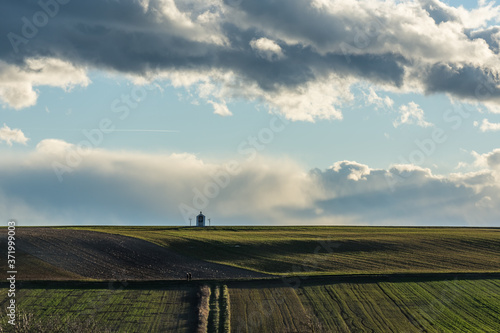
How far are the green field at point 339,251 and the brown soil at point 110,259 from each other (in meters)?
3.77

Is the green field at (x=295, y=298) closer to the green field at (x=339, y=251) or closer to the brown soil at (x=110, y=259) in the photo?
the green field at (x=339, y=251)

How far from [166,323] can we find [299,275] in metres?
22.5

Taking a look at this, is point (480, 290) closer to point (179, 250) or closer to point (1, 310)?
point (179, 250)

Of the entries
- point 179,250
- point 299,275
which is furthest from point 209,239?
point 299,275

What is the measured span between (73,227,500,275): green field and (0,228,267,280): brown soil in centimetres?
377

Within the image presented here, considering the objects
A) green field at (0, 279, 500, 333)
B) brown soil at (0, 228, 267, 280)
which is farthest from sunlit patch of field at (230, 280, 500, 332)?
brown soil at (0, 228, 267, 280)

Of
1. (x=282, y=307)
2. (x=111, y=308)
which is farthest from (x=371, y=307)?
(x=111, y=308)

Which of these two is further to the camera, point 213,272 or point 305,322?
point 213,272

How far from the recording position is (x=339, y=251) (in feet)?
298

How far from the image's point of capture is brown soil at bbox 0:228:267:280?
7212 cm

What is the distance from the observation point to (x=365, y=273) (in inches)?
2852

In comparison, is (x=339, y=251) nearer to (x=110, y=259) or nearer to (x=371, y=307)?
(x=371, y=307)

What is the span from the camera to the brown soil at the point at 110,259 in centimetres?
7212

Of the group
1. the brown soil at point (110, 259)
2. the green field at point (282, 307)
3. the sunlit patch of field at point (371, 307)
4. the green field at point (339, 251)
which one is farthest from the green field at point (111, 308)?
the green field at point (339, 251)
